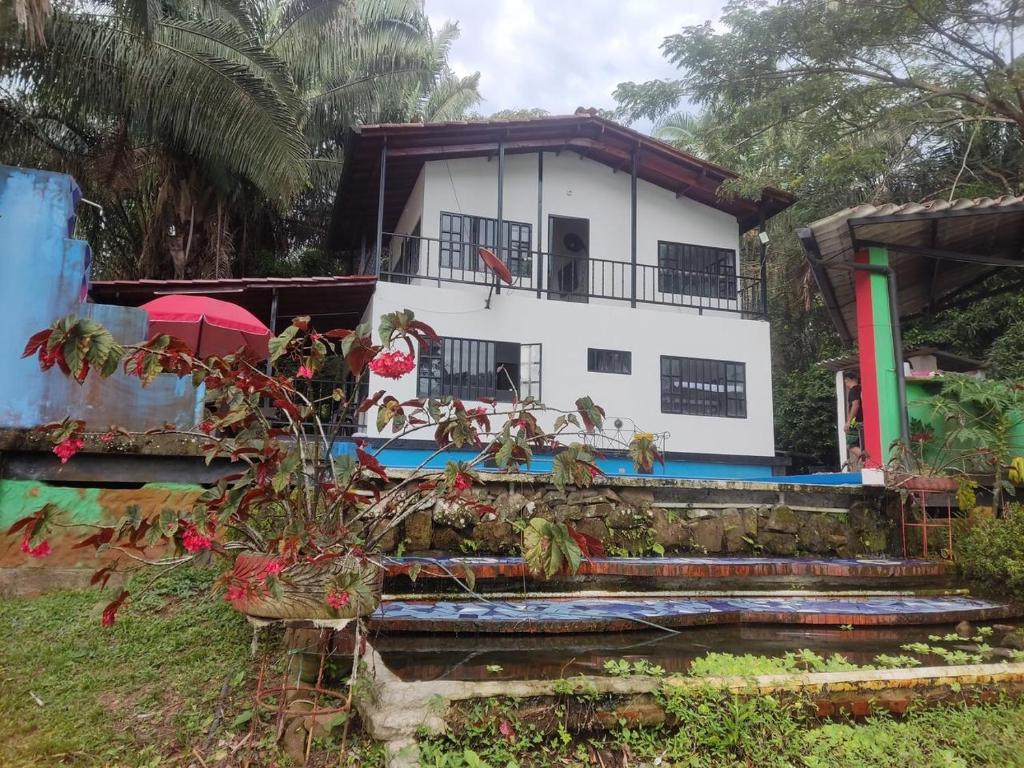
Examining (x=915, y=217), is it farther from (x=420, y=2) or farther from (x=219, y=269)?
(x=420, y=2)

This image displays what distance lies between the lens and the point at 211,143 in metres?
11.2

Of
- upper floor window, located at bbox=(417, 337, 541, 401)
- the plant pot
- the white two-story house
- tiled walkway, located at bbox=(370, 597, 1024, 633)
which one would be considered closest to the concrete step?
tiled walkway, located at bbox=(370, 597, 1024, 633)

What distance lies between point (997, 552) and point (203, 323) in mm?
7920

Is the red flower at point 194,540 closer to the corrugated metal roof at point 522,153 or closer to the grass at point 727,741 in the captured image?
the grass at point 727,741

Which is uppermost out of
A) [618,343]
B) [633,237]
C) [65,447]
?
[633,237]

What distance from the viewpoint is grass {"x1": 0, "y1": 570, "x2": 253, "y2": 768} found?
9.30ft

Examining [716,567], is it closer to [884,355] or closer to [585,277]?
[884,355]

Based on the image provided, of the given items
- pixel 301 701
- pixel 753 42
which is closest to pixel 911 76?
pixel 753 42

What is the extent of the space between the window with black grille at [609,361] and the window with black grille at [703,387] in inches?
27.1

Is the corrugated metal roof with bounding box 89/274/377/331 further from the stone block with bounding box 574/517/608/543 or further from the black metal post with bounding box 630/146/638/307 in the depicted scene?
the stone block with bounding box 574/517/608/543

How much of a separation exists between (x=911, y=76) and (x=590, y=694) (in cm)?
1161

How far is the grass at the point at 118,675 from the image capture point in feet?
9.30

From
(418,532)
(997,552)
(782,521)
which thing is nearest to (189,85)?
(418,532)

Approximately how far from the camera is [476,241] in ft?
40.7
